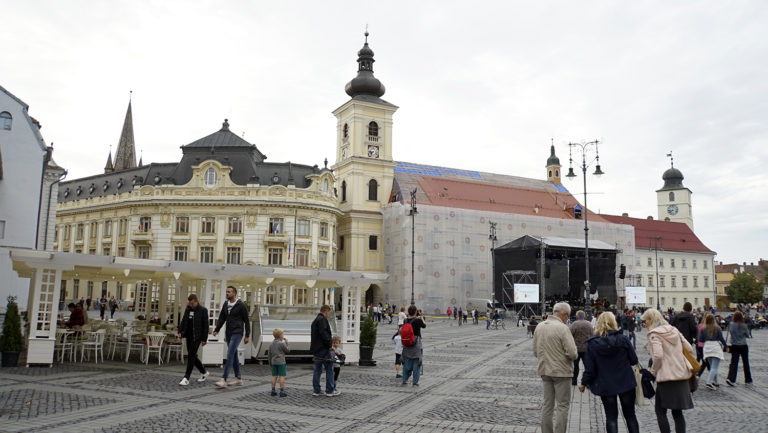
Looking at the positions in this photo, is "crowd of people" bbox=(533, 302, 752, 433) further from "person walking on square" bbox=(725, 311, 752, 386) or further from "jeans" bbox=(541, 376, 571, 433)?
"person walking on square" bbox=(725, 311, 752, 386)

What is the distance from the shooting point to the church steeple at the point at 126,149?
303 ft

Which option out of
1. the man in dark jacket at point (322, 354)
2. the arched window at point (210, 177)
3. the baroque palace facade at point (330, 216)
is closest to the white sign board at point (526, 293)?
the baroque palace facade at point (330, 216)

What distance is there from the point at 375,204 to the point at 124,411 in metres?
54.6

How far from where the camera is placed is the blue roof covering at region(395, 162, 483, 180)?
6981cm

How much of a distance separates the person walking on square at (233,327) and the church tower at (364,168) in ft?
161

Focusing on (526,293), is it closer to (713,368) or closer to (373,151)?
(373,151)

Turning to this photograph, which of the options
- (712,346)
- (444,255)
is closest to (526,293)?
(444,255)

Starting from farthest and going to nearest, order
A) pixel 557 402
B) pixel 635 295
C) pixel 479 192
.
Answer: pixel 479 192 < pixel 635 295 < pixel 557 402

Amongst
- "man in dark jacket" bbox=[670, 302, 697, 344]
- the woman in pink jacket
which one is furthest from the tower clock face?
the woman in pink jacket

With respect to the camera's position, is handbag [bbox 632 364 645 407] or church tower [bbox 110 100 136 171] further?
church tower [bbox 110 100 136 171]

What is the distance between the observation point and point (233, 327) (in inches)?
481

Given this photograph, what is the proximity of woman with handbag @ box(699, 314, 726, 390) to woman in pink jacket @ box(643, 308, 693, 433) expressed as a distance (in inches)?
244

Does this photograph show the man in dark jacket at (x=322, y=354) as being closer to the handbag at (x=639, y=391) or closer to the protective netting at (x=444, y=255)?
the handbag at (x=639, y=391)

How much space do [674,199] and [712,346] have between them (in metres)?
107
